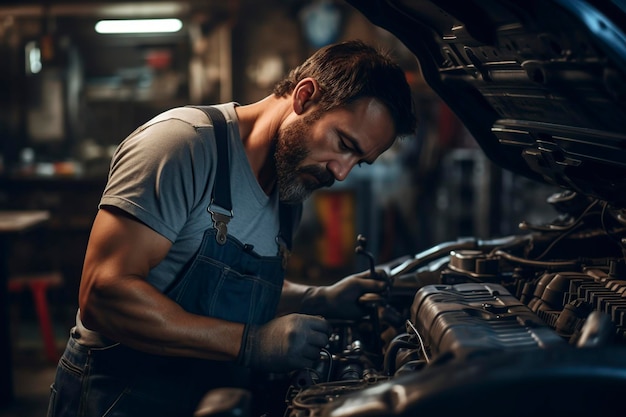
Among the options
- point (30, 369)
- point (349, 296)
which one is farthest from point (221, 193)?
point (30, 369)

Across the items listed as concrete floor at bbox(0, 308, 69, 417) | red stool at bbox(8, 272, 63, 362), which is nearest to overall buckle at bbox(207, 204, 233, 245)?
concrete floor at bbox(0, 308, 69, 417)

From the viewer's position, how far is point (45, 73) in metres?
7.31

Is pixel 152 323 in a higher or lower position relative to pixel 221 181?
lower

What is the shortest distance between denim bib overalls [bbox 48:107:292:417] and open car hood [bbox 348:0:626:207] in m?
0.60

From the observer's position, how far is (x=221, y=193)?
1.86 meters

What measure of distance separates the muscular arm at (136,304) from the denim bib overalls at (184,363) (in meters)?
0.12

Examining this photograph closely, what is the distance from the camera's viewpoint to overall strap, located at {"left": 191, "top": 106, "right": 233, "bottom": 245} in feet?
6.04

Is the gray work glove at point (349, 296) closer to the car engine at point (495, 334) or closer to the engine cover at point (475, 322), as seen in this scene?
the car engine at point (495, 334)

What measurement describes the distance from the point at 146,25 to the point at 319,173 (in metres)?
6.04

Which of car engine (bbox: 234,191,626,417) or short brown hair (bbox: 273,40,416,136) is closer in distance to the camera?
car engine (bbox: 234,191,626,417)

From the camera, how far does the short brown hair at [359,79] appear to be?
6.29ft

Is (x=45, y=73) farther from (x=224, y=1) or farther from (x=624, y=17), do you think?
(x=624, y=17)

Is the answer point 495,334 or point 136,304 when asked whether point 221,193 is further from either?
point 495,334

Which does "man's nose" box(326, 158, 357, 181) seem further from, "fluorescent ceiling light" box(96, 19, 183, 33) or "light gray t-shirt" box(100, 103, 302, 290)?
"fluorescent ceiling light" box(96, 19, 183, 33)
